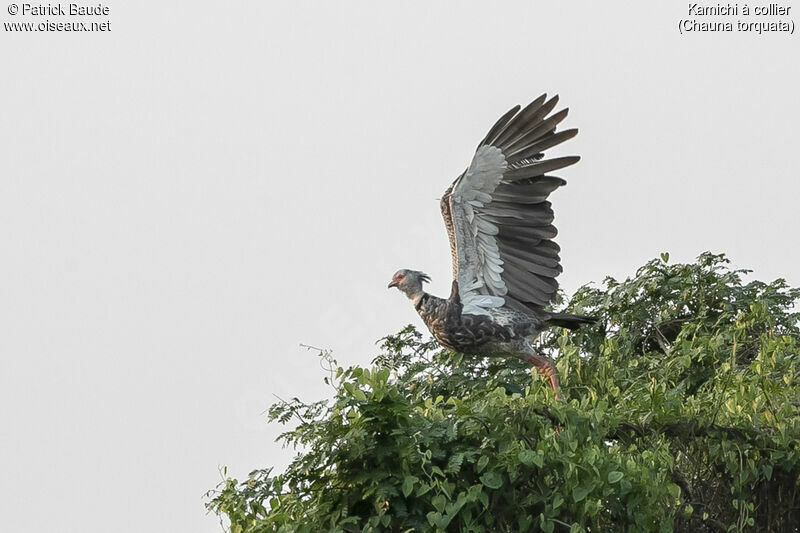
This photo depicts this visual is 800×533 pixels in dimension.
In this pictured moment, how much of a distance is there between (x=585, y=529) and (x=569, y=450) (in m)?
0.31

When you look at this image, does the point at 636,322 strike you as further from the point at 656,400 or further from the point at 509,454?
the point at 509,454

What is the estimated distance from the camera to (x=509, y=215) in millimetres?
6340

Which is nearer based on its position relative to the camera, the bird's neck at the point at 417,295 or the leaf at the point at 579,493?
the leaf at the point at 579,493

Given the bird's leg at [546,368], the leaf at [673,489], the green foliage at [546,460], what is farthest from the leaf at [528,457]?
the bird's leg at [546,368]

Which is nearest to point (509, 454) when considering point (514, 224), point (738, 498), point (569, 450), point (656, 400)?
point (569, 450)

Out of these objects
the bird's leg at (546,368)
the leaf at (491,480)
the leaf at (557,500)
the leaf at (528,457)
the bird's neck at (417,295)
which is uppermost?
Result: the bird's neck at (417,295)

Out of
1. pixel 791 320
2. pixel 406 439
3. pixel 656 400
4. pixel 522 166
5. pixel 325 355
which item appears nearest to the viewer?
pixel 406 439

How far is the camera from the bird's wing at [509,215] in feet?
20.4

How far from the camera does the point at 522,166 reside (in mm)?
6281

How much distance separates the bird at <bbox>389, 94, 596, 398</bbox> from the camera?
6230 millimetres

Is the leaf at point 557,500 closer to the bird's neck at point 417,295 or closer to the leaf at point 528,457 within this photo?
the leaf at point 528,457

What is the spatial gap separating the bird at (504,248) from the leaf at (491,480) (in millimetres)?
2130

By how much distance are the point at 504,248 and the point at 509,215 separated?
0.69ft

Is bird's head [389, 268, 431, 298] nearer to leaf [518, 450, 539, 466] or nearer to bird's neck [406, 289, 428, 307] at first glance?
A: bird's neck [406, 289, 428, 307]
